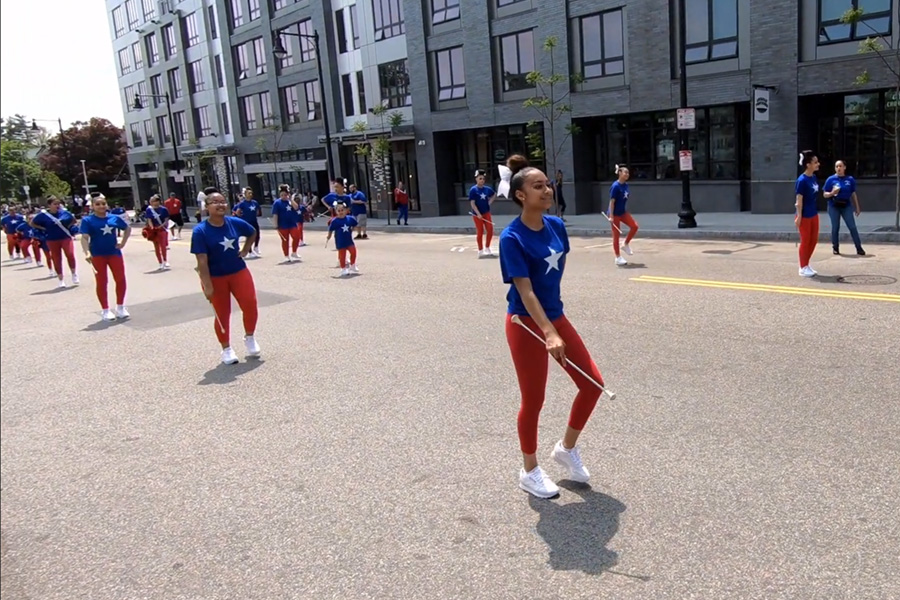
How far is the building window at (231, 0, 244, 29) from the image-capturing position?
1683 inches

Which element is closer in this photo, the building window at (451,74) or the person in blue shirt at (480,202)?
the person in blue shirt at (480,202)

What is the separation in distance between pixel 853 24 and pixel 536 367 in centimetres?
1920

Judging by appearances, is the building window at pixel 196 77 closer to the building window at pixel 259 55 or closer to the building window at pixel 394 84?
the building window at pixel 259 55

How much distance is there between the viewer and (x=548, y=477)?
14.0ft

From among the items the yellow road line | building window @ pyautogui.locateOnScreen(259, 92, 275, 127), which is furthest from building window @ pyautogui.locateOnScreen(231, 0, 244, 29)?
the yellow road line

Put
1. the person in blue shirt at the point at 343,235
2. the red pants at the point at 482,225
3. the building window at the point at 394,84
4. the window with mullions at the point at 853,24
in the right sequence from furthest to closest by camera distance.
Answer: the building window at the point at 394,84 < the window with mullions at the point at 853,24 < the red pants at the point at 482,225 < the person in blue shirt at the point at 343,235

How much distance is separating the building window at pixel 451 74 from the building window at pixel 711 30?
1001 centimetres

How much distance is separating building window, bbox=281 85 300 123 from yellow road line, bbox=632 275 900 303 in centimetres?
3225

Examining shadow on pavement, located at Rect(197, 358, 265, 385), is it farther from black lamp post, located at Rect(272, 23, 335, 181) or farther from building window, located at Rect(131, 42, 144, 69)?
building window, located at Rect(131, 42, 144, 69)

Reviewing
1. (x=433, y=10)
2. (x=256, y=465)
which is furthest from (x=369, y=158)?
(x=256, y=465)

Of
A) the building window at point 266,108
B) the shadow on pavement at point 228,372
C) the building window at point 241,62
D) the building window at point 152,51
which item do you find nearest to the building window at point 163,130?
the building window at point 152,51

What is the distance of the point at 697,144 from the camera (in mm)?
23859

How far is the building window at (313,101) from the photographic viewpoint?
3816cm

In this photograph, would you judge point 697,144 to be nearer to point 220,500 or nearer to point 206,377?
point 206,377
